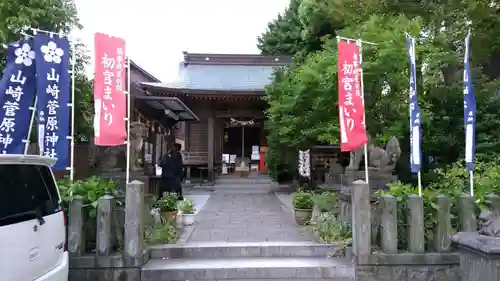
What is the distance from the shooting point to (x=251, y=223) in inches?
354

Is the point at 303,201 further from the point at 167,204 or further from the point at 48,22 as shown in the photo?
the point at 48,22

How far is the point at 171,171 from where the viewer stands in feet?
34.5

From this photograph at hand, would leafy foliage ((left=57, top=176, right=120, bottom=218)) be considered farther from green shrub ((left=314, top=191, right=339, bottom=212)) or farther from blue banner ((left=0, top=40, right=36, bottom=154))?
green shrub ((left=314, top=191, right=339, bottom=212))

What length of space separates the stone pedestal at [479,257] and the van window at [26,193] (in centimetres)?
404

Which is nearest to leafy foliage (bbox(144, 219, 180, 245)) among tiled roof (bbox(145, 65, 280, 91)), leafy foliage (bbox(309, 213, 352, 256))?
leafy foliage (bbox(309, 213, 352, 256))

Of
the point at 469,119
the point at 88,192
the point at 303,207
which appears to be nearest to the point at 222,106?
the point at 303,207

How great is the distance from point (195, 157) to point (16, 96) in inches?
544

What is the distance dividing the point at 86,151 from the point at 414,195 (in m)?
8.31

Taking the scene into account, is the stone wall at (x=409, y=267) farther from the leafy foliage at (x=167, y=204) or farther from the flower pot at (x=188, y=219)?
the flower pot at (x=188, y=219)

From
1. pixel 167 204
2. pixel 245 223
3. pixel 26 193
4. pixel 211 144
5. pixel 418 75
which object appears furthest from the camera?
pixel 211 144

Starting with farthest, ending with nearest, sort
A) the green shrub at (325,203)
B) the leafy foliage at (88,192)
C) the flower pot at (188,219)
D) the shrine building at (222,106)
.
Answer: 1. the shrine building at (222,106)
2. the flower pot at (188,219)
3. the green shrub at (325,203)
4. the leafy foliage at (88,192)

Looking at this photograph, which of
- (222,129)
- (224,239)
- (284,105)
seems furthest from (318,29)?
(224,239)

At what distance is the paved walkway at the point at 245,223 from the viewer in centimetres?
736

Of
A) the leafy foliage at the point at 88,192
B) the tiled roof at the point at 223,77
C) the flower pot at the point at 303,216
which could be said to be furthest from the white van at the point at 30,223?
the tiled roof at the point at 223,77
